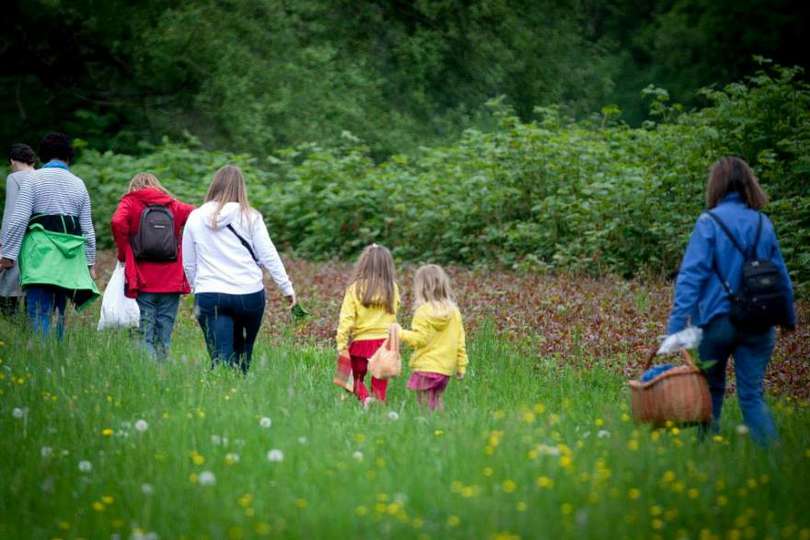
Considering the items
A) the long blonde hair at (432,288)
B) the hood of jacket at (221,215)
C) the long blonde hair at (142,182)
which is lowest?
the long blonde hair at (432,288)

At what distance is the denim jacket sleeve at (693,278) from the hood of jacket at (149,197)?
174 inches

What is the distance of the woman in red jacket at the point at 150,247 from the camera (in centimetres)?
829

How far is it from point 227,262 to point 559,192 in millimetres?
9046

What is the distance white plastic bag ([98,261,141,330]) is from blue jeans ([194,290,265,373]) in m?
1.15

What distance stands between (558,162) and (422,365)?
10.1 metres

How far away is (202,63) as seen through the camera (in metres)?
26.8

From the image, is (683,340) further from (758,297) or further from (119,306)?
(119,306)

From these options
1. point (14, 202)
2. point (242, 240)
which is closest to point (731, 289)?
point (242, 240)

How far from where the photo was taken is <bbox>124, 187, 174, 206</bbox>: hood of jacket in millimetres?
8375

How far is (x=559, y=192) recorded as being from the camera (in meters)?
15.8

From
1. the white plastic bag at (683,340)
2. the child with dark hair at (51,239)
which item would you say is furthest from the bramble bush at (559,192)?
the child with dark hair at (51,239)

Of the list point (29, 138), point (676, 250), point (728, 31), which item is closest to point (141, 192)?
point (676, 250)

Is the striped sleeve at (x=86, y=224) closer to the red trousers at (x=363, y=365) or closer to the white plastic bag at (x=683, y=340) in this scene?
the red trousers at (x=363, y=365)

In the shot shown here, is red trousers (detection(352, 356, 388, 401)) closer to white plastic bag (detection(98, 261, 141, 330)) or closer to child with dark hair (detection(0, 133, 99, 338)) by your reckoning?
white plastic bag (detection(98, 261, 141, 330))
